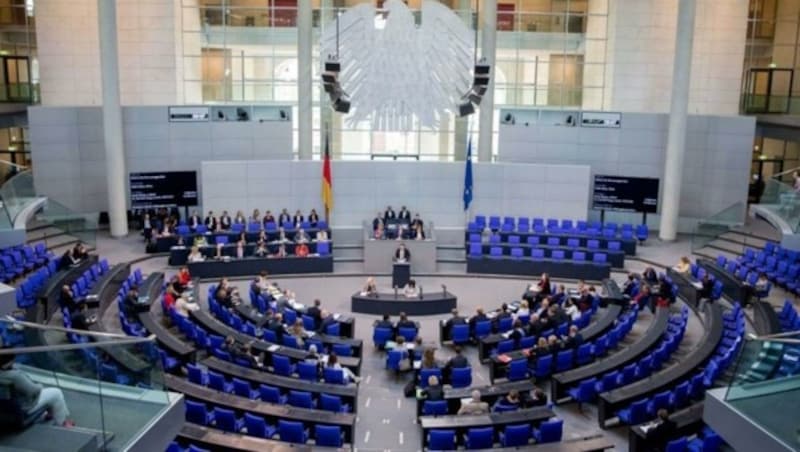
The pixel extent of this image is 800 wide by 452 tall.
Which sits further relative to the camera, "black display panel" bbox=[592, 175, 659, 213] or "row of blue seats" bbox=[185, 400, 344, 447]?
"black display panel" bbox=[592, 175, 659, 213]

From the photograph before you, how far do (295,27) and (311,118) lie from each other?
3954 mm

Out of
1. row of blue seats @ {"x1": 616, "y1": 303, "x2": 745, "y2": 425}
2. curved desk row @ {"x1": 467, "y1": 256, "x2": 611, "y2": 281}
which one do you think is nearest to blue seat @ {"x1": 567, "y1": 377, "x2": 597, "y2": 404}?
row of blue seats @ {"x1": 616, "y1": 303, "x2": 745, "y2": 425}

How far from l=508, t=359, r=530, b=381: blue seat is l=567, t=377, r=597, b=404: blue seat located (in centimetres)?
120

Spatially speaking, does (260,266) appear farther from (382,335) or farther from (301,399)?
(301,399)

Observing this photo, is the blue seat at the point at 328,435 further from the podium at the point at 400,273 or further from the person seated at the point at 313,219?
the person seated at the point at 313,219

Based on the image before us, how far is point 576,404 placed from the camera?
1398 cm

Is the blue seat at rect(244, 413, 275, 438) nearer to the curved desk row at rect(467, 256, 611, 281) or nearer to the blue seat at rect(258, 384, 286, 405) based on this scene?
the blue seat at rect(258, 384, 286, 405)

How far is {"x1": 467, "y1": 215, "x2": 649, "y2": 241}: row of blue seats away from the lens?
79.8 ft

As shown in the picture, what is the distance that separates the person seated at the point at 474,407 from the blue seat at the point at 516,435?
803 mm

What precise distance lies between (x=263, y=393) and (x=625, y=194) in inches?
685

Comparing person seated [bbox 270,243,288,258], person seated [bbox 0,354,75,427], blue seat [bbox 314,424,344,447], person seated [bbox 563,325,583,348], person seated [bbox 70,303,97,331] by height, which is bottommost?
blue seat [bbox 314,424,344,447]

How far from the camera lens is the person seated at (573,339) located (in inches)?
589

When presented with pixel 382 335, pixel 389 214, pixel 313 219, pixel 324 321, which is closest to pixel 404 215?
pixel 389 214

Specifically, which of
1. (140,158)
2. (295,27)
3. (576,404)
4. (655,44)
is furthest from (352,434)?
(655,44)
